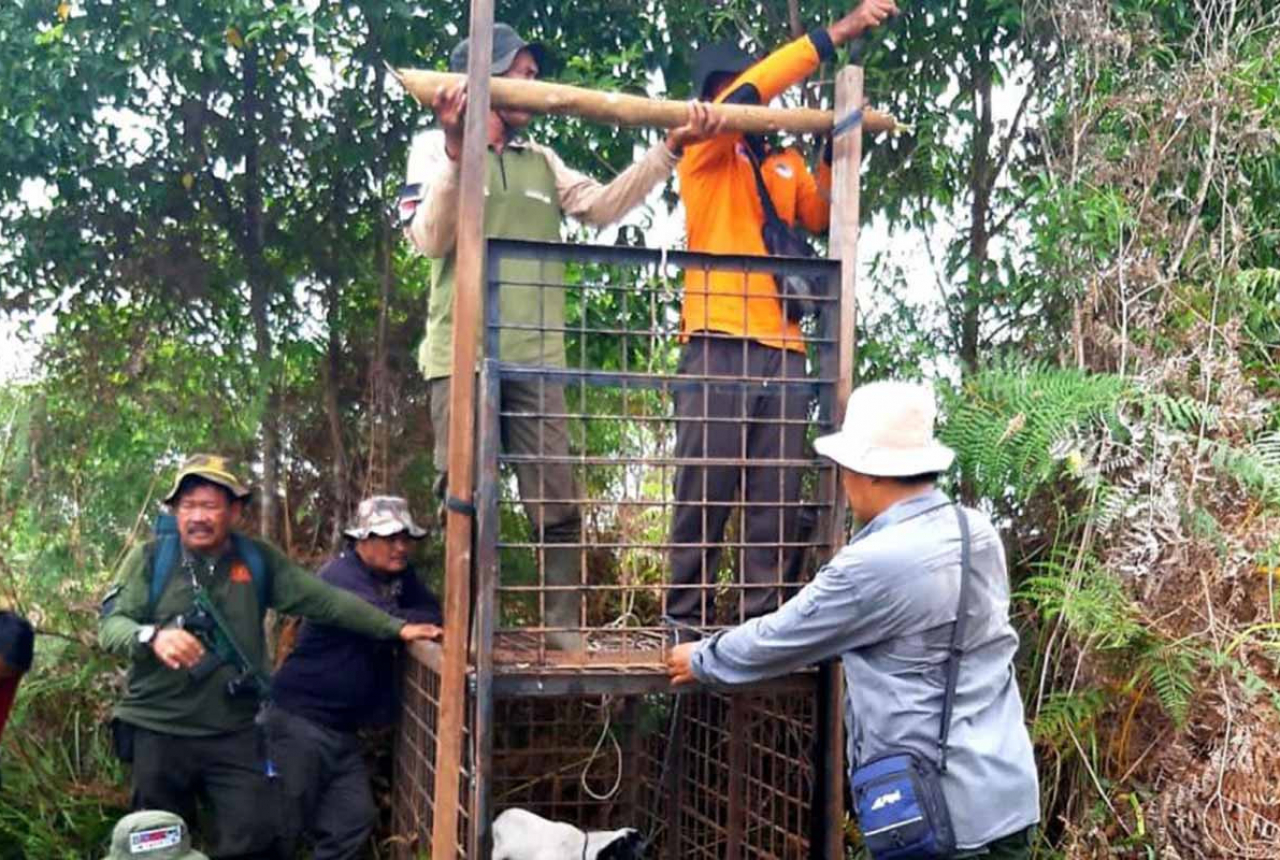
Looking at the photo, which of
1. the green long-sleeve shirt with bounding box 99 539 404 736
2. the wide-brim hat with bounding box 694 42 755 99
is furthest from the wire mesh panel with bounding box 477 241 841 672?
the green long-sleeve shirt with bounding box 99 539 404 736

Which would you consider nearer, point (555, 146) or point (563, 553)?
point (563, 553)

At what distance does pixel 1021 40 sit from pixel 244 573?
145 inches

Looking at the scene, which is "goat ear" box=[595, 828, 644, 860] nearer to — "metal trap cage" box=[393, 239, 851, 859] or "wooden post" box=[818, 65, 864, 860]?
"metal trap cage" box=[393, 239, 851, 859]

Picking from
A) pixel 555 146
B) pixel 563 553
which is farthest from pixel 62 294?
pixel 563 553

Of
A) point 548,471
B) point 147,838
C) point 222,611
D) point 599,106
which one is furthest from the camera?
point 222,611

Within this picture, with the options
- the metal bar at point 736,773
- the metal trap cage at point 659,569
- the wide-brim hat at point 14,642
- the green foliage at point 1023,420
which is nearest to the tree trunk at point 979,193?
the green foliage at point 1023,420

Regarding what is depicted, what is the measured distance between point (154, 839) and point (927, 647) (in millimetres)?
2206

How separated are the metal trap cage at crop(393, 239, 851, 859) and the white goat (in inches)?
11.5

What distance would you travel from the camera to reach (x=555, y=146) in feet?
17.8

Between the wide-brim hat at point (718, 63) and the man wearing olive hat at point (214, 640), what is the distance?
2213mm

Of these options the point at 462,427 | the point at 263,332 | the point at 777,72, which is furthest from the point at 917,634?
the point at 263,332

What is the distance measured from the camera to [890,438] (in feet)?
11.3

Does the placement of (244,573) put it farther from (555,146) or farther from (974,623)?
(974,623)

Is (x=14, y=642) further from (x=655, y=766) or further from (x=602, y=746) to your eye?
(x=655, y=766)
